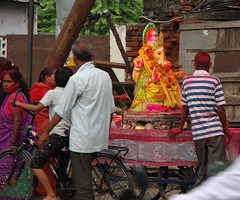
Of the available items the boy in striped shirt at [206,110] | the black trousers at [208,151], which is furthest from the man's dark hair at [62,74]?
the black trousers at [208,151]

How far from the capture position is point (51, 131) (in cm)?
472

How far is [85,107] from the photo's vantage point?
162 inches

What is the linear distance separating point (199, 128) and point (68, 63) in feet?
8.91

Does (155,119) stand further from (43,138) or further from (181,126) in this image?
(43,138)

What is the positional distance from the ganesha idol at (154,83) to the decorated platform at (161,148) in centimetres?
59

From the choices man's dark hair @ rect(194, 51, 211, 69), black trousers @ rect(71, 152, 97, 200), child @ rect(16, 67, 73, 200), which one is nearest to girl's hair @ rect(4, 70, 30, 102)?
child @ rect(16, 67, 73, 200)

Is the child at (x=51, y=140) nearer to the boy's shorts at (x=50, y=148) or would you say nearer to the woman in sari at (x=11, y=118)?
the boy's shorts at (x=50, y=148)

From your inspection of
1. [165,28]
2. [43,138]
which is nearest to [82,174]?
[43,138]

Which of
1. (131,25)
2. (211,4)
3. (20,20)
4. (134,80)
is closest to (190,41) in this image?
(211,4)

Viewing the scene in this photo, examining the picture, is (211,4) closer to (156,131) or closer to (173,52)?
(173,52)

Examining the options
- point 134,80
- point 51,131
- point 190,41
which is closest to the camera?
point 51,131

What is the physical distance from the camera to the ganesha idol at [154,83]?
584 cm

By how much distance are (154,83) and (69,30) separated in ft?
4.52

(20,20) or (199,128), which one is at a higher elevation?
(20,20)
